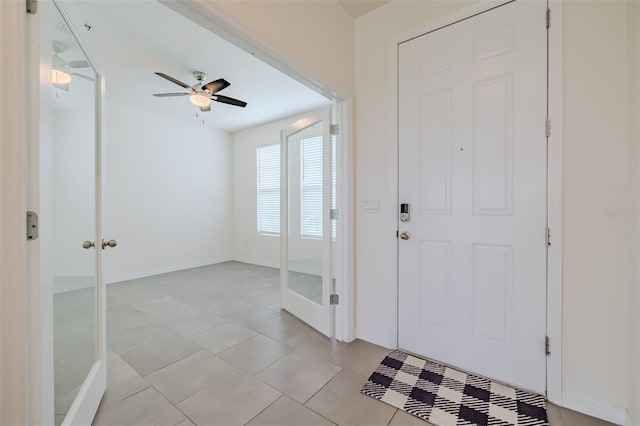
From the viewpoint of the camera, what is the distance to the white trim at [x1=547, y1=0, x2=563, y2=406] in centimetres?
163

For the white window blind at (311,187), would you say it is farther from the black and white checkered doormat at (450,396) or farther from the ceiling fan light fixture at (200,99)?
the ceiling fan light fixture at (200,99)

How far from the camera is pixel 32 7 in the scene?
89 cm

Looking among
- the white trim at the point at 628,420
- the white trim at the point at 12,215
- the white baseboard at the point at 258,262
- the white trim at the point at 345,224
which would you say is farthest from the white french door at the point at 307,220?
the white baseboard at the point at 258,262

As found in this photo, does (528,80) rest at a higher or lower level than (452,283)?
higher

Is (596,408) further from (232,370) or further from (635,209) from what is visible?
(232,370)

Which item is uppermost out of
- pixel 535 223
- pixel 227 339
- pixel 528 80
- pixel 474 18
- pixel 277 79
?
pixel 277 79

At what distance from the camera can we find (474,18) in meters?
1.91

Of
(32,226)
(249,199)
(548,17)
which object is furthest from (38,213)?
(249,199)

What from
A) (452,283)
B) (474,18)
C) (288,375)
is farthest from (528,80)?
(288,375)

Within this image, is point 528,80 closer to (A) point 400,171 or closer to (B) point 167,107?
(A) point 400,171

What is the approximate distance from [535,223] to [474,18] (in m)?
1.43

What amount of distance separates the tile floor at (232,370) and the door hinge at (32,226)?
4.01 feet

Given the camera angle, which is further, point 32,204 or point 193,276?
point 193,276

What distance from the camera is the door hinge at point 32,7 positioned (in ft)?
2.90
